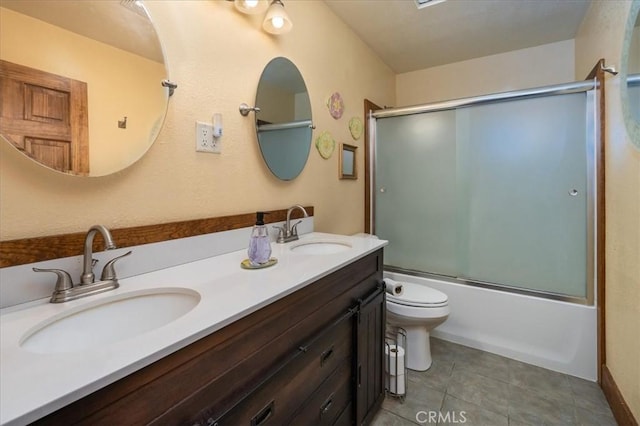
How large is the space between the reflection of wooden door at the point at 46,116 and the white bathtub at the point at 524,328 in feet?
7.41

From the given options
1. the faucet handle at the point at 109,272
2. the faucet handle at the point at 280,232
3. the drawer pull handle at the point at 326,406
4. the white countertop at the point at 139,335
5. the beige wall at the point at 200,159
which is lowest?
the drawer pull handle at the point at 326,406

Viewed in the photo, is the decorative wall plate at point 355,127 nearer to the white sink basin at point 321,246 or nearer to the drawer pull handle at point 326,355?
the white sink basin at point 321,246

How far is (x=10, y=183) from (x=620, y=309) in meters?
2.40

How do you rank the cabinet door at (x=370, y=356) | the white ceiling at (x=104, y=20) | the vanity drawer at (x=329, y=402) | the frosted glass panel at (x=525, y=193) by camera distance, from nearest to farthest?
the white ceiling at (x=104, y=20) → the vanity drawer at (x=329, y=402) → the cabinet door at (x=370, y=356) → the frosted glass panel at (x=525, y=193)

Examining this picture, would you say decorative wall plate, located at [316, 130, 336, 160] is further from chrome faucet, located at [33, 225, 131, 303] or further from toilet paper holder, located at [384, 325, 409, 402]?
chrome faucet, located at [33, 225, 131, 303]

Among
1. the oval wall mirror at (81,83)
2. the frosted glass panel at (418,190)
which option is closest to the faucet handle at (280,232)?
the oval wall mirror at (81,83)

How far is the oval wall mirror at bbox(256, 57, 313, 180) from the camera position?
144 cm

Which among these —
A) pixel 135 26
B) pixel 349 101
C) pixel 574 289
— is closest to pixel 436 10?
pixel 349 101

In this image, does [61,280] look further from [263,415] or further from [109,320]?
[263,415]

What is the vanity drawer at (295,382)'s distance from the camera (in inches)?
27.9

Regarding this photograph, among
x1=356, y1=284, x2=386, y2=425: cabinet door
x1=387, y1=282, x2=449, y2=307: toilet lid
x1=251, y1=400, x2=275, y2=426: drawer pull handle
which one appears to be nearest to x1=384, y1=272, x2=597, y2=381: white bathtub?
x1=387, y1=282, x2=449, y2=307: toilet lid

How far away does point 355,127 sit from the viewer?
2.28m

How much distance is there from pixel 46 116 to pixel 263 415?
3.19 ft

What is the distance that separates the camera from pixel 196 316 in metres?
0.63
